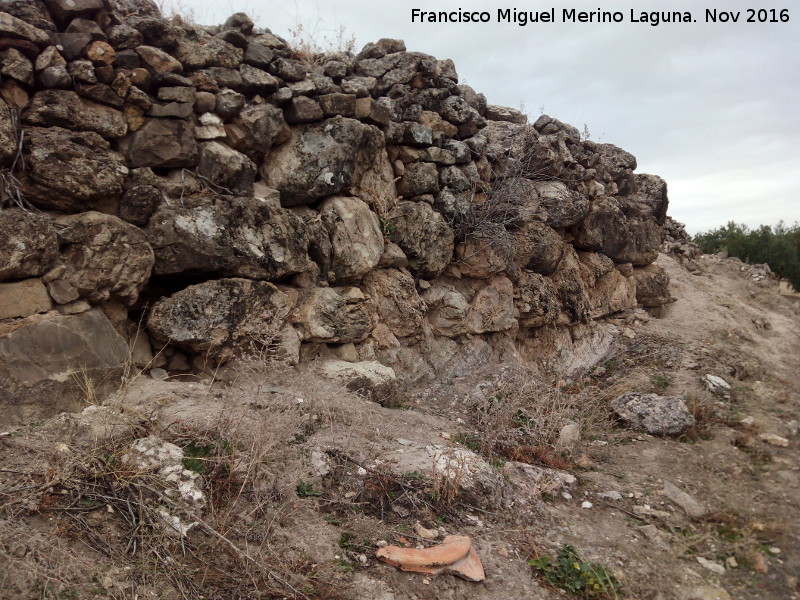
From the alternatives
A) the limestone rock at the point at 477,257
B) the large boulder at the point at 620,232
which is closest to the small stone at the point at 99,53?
the limestone rock at the point at 477,257

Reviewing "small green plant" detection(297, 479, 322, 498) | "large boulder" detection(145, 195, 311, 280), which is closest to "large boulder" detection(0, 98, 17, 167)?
"large boulder" detection(145, 195, 311, 280)

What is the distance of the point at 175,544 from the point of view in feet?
8.34

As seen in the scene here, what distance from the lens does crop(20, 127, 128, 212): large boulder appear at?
12.3ft

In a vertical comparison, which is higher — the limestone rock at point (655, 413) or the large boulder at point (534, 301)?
the large boulder at point (534, 301)

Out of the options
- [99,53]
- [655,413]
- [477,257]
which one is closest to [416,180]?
[477,257]

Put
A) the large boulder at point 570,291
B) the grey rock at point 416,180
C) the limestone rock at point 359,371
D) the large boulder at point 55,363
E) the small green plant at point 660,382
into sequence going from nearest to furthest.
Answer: the large boulder at point 55,363, the limestone rock at point 359,371, the grey rock at point 416,180, the small green plant at point 660,382, the large boulder at point 570,291

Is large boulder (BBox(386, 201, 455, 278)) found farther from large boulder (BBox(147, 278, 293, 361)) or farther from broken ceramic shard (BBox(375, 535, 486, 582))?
broken ceramic shard (BBox(375, 535, 486, 582))

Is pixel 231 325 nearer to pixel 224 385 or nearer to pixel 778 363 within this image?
pixel 224 385

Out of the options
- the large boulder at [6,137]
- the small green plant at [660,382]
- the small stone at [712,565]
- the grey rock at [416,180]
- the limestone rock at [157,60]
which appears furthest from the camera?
the small green plant at [660,382]

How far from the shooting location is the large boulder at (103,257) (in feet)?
12.3

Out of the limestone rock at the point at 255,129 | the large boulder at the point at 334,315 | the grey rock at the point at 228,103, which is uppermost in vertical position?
the grey rock at the point at 228,103

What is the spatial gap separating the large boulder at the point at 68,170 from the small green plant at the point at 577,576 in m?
3.75

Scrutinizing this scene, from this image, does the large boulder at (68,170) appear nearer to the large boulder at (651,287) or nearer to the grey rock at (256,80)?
the grey rock at (256,80)

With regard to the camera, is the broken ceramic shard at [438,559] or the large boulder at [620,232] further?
the large boulder at [620,232]
